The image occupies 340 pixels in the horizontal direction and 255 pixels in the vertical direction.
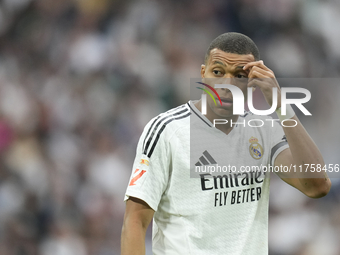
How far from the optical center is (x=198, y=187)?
165 centimetres

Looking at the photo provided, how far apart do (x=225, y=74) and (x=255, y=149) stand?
0.39 meters

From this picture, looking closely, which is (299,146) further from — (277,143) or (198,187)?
(198,187)

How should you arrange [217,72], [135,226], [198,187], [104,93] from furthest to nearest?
1. [104,93]
2. [217,72]
3. [198,187]
4. [135,226]

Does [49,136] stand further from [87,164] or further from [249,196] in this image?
[249,196]

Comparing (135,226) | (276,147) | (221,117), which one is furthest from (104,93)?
(135,226)

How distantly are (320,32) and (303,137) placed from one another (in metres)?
2.87

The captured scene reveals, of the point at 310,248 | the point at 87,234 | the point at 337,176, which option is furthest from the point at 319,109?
the point at 87,234

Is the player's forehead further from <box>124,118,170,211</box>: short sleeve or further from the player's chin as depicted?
<box>124,118,170,211</box>: short sleeve

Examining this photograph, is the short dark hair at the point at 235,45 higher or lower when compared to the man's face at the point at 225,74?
higher

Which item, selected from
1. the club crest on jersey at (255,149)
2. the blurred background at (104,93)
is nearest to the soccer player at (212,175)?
the club crest on jersey at (255,149)

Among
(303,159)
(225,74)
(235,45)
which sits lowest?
(303,159)

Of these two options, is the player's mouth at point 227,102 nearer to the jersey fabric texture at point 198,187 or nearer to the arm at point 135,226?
the jersey fabric texture at point 198,187

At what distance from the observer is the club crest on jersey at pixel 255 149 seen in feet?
6.04

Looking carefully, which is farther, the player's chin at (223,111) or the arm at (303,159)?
the player's chin at (223,111)
